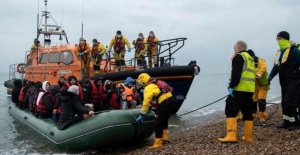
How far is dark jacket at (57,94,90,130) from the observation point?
251 inches

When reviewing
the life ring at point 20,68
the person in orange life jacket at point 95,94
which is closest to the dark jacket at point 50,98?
the person in orange life jacket at point 95,94

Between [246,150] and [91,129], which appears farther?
[91,129]

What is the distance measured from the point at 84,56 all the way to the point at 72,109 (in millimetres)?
4853

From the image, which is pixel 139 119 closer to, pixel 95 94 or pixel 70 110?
pixel 70 110

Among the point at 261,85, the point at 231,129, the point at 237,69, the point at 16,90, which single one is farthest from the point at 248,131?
the point at 16,90

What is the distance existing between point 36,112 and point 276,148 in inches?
235

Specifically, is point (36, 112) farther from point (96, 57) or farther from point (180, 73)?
point (180, 73)

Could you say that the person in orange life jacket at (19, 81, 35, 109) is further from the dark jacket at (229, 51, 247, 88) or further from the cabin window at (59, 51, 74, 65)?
the dark jacket at (229, 51, 247, 88)

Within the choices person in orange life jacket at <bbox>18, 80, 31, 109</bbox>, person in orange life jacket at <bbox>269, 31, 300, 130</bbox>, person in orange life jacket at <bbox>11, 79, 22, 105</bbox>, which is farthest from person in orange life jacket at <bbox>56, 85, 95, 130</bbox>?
person in orange life jacket at <bbox>11, 79, 22, 105</bbox>

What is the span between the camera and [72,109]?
255 inches

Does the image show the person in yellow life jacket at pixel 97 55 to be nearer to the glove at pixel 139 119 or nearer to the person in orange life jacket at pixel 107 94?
the person in orange life jacket at pixel 107 94

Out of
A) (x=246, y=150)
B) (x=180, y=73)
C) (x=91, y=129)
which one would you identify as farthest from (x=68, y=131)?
(x=180, y=73)

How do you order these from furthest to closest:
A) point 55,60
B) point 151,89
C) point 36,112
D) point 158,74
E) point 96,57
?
point 55,60
point 96,57
point 158,74
point 36,112
point 151,89

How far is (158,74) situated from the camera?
9953 mm
